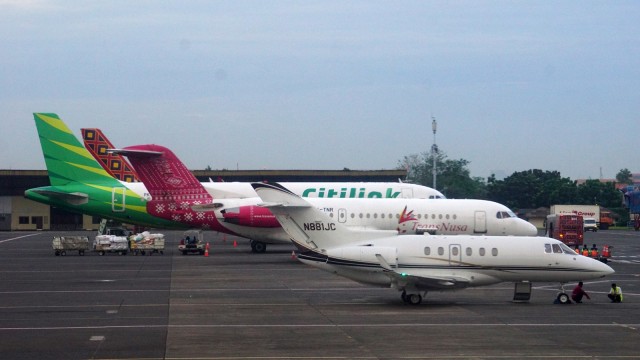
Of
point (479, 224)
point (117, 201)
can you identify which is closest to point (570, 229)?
point (479, 224)

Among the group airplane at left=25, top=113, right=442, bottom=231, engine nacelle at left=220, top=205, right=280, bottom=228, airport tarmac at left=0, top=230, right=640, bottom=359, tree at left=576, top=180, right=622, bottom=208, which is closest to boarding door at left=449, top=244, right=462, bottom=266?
airport tarmac at left=0, top=230, right=640, bottom=359

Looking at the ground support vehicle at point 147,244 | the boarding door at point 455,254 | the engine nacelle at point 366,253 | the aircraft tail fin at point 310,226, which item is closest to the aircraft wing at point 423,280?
the engine nacelle at point 366,253

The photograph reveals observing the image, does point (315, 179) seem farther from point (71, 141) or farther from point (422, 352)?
point (422, 352)

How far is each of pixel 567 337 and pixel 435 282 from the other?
6810 mm

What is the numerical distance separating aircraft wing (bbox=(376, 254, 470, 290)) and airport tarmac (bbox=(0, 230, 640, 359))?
77 centimetres

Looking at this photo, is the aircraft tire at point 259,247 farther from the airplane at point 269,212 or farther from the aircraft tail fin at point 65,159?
the aircraft tail fin at point 65,159

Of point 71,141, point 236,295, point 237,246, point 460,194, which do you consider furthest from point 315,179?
point 236,295

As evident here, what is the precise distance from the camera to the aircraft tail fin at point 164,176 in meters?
56.4

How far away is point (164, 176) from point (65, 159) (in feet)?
29.5

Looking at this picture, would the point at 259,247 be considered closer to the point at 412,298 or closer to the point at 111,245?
the point at 111,245

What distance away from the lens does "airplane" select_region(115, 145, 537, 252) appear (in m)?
54.3

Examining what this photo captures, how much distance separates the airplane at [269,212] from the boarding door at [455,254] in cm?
2248

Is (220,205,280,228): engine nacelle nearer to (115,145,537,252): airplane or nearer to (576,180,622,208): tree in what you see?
(115,145,537,252): airplane

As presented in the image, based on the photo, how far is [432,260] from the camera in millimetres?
30828
